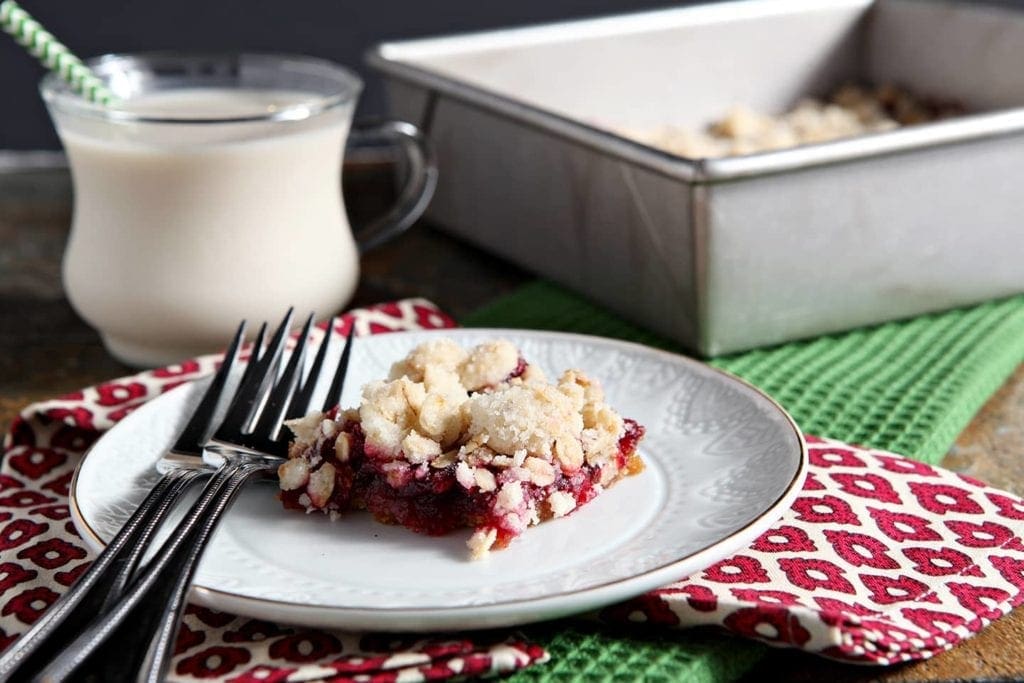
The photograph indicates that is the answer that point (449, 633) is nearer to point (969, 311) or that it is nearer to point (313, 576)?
point (313, 576)

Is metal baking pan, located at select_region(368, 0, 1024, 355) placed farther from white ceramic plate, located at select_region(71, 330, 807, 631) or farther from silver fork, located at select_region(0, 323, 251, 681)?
silver fork, located at select_region(0, 323, 251, 681)

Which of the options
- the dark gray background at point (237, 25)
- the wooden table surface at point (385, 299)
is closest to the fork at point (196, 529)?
the wooden table surface at point (385, 299)

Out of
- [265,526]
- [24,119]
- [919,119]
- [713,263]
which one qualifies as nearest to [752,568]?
[265,526]

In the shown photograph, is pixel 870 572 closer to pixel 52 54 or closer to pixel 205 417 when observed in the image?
pixel 205 417

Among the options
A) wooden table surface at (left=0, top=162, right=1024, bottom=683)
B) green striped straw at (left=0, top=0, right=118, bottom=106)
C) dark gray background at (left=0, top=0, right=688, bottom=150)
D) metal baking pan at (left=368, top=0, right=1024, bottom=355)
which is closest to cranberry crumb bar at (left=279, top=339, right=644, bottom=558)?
wooden table surface at (left=0, top=162, right=1024, bottom=683)

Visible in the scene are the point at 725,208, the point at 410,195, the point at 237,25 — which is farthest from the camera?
the point at 237,25

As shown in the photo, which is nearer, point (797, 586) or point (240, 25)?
point (797, 586)

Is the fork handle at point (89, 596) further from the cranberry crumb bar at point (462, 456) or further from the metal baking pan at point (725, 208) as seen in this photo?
the metal baking pan at point (725, 208)

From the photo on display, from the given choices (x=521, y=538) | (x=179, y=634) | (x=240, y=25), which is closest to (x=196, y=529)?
(x=179, y=634)
